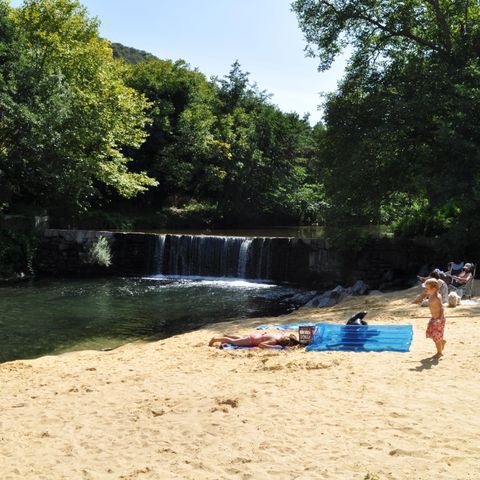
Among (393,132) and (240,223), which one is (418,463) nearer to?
(393,132)

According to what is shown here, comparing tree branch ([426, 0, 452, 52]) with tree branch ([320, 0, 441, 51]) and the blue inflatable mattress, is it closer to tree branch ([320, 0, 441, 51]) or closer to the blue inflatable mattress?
tree branch ([320, 0, 441, 51])

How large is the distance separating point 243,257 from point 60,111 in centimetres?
977

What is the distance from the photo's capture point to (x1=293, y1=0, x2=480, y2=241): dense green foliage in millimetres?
16422

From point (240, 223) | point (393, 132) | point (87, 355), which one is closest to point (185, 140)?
point (240, 223)

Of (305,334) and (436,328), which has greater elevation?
(436,328)

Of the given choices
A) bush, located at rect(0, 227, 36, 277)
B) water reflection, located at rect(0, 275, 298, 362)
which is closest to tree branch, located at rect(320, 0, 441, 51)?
water reflection, located at rect(0, 275, 298, 362)

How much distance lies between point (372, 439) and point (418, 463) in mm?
643

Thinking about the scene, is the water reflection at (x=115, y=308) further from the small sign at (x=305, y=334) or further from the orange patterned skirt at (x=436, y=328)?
the orange patterned skirt at (x=436, y=328)

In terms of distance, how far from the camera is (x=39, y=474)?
5.18 meters

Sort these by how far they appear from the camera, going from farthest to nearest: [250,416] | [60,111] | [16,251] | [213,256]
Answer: [213,256] → [60,111] → [16,251] → [250,416]

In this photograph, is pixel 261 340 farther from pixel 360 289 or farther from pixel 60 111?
pixel 60 111

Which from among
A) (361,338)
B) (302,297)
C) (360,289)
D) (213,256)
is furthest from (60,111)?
(361,338)

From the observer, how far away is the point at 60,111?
72.9 feet

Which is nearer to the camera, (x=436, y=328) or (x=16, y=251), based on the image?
(x=436, y=328)
